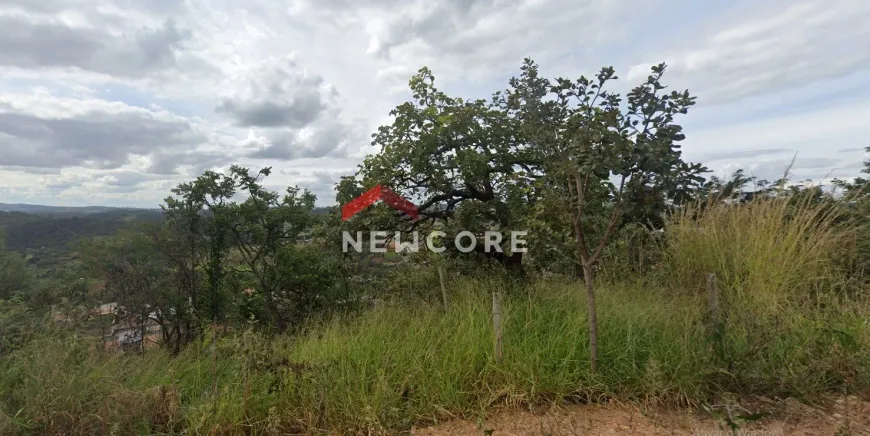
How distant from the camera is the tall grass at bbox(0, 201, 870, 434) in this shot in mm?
2820

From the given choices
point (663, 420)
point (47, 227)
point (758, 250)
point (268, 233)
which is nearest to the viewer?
point (663, 420)

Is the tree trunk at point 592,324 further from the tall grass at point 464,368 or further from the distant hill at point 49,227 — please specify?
the distant hill at point 49,227

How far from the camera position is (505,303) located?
14.4 feet

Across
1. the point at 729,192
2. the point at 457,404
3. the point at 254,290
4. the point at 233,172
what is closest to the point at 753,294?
the point at 729,192

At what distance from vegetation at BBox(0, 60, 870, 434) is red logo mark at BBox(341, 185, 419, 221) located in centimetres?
10

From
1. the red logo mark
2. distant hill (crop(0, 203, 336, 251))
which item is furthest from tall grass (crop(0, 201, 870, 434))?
distant hill (crop(0, 203, 336, 251))

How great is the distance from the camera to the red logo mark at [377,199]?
16.6ft

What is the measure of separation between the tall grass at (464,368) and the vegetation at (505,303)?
2 centimetres

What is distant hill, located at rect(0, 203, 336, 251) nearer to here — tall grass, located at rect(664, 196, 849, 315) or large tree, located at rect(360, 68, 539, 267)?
large tree, located at rect(360, 68, 539, 267)

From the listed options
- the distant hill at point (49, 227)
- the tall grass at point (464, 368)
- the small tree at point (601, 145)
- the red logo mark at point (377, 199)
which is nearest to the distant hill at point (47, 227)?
the distant hill at point (49, 227)

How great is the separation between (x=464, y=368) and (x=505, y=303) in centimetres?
135

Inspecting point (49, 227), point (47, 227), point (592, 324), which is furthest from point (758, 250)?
point (47, 227)

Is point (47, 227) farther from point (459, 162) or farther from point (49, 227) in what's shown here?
point (459, 162)

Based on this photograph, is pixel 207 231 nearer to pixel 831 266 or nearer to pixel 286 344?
pixel 286 344
